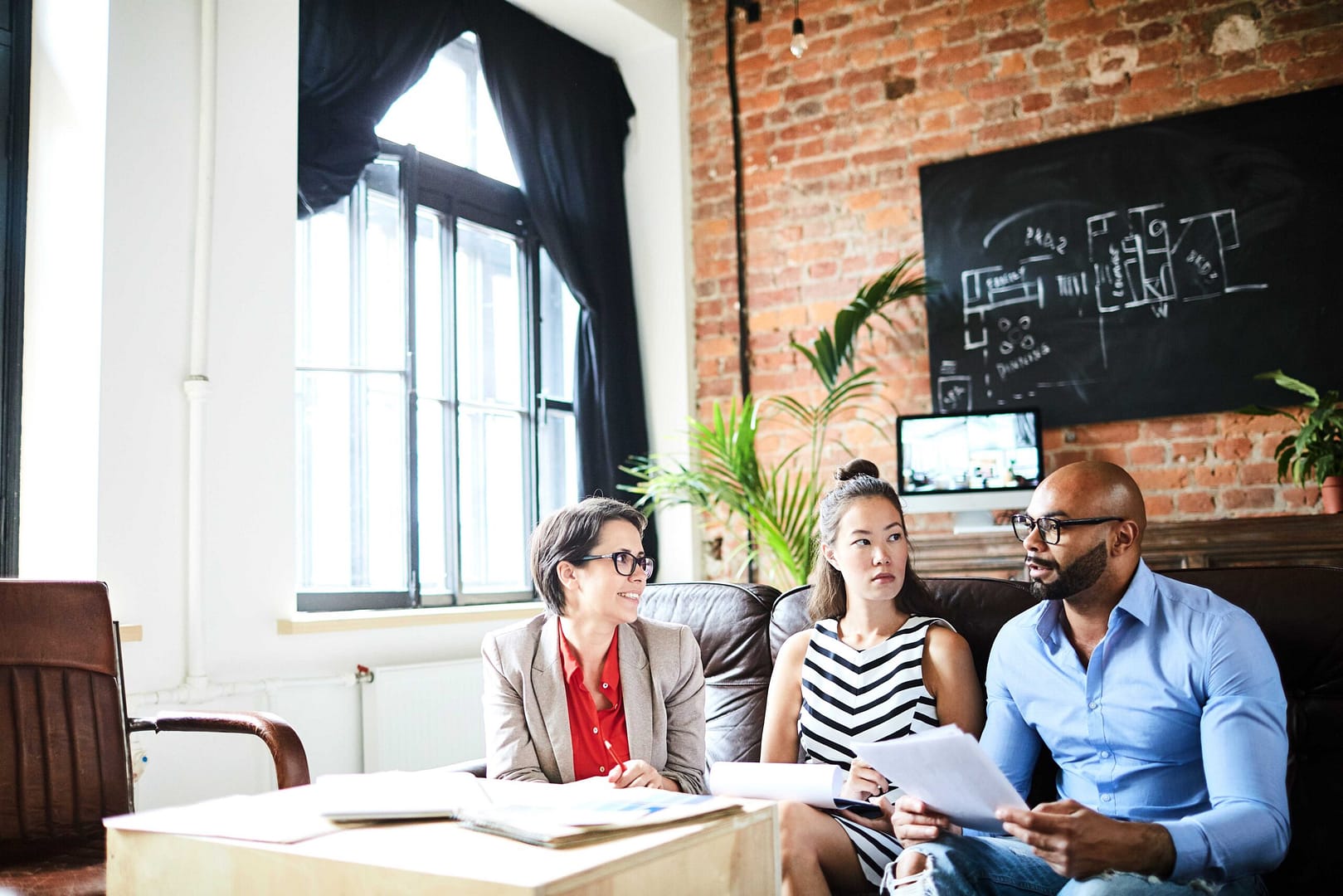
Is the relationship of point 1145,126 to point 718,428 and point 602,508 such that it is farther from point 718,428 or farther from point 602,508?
point 602,508

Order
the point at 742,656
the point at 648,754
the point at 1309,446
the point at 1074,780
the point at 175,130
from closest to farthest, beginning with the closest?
the point at 1074,780 < the point at 648,754 < the point at 742,656 < the point at 175,130 < the point at 1309,446

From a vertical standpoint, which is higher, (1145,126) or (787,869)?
(1145,126)

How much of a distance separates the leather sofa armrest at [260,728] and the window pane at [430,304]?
7.04 ft

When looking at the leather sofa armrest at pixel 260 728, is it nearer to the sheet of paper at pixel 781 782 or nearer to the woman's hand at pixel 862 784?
the sheet of paper at pixel 781 782

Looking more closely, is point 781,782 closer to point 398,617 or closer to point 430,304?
point 398,617

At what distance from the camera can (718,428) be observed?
14.9ft

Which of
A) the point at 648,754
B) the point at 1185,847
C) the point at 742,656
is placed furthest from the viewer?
the point at 742,656

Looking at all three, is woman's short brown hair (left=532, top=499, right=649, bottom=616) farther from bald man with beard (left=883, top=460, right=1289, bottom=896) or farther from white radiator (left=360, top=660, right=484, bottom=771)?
white radiator (left=360, top=660, right=484, bottom=771)

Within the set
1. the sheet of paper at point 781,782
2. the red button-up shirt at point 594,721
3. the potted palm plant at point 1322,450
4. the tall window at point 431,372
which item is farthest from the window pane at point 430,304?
the potted palm plant at point 1322,450

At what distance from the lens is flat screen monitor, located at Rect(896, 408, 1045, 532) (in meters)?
4.05

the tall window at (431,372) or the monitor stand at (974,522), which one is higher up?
the tall window at (431,372)

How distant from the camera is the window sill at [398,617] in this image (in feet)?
11.3

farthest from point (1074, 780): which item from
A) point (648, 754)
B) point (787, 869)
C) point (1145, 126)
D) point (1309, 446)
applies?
point (1145, 126)

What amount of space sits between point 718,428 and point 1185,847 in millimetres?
3053
